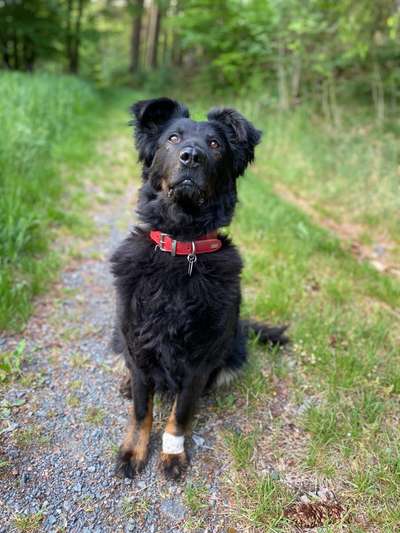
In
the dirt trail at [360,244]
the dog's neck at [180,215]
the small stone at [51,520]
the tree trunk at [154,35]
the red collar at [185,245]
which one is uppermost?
the tree trunk at [154,35]

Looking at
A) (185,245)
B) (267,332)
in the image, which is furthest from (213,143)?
(267,332)

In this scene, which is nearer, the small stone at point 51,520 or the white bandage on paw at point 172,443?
the small stone at point 51,520

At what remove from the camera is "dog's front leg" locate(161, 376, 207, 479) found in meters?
2.15

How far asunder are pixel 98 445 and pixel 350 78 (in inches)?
399

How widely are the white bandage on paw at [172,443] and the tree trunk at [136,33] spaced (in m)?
25.5

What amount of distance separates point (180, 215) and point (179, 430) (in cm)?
118

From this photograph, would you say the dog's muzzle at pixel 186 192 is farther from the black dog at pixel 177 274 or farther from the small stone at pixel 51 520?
the small stone at pixel 51 520

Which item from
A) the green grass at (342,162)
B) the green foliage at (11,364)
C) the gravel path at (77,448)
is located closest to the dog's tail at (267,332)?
the gravel path at (77,448)

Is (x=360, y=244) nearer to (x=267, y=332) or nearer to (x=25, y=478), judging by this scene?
(x=267, y=332)

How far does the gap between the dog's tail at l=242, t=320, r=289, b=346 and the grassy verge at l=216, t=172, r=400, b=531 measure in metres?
0.12

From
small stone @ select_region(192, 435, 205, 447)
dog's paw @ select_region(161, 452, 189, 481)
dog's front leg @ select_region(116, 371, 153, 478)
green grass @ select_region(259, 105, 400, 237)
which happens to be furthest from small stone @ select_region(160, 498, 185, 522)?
green grass @ select_region(259, 105, 400, 237)

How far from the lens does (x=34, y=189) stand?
15.1 feet

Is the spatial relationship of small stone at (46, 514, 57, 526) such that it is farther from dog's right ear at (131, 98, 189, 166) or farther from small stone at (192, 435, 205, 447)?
dog's right ear at (131, 98, 189, 166)

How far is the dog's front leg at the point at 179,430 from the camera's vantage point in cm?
215
